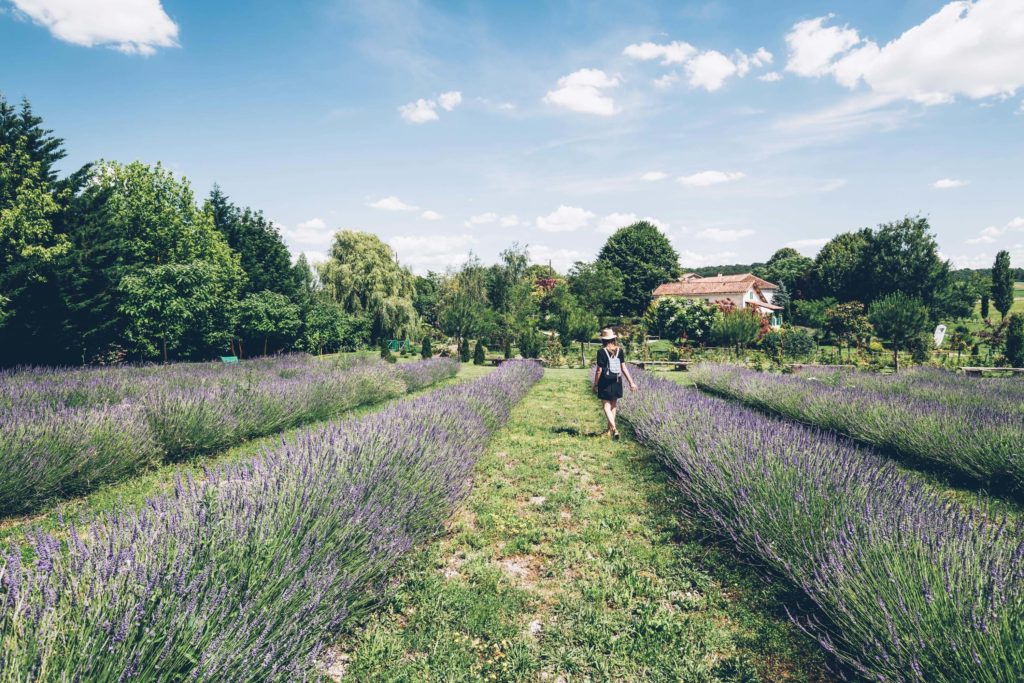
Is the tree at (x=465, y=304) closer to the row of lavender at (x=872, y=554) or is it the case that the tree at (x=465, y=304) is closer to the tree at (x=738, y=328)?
the tree at (x=738, y=328)

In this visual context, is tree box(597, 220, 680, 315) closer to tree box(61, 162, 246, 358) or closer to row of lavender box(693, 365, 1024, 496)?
tree box(61, 162, 246, 358)

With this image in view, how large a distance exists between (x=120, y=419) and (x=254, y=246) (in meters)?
28.9

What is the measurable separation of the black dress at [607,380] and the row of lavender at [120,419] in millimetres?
5514

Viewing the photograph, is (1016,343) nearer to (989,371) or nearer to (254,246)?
(989,371)

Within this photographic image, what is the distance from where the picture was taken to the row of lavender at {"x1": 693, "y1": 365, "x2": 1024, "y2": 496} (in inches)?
212

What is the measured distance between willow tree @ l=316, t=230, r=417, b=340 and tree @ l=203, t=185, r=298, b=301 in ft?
9.23

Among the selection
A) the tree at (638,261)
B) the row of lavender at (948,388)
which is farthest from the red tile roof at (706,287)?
the row of lavender at (948,388)

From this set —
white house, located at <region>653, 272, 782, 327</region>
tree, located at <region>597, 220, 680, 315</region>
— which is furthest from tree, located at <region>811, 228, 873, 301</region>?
tree, located at <region>597, 220, 680, 315</region>

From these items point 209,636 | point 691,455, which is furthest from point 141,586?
point 691,455

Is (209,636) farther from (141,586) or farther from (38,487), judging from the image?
(38,487)

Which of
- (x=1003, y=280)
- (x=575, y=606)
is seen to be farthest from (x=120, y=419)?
(x=1003, y=280)

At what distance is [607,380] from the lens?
7.52 metres

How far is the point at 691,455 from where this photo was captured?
4.73 meters

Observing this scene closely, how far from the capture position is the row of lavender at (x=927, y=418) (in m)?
5.38
